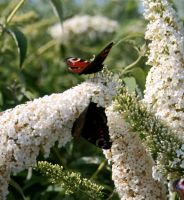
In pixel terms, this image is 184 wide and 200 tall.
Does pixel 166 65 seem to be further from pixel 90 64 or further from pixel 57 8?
pixel 57 8

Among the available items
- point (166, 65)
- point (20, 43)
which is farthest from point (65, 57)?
point (166, 65)

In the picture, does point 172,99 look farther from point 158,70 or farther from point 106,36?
point 106,36

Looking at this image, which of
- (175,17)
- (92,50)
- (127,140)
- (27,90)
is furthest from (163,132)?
(92,50)

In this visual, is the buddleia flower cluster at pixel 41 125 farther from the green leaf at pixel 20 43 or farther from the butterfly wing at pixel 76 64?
the green leaf at pixel 20 43

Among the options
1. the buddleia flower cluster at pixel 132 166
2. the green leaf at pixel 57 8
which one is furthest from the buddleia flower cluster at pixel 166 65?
the green leaf at pixel 57 8

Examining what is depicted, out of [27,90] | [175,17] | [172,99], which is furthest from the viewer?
[27,90]

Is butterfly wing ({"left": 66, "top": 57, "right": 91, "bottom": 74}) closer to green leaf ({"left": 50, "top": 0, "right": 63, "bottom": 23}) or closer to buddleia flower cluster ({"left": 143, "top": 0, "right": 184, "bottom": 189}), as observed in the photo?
buddleia flower cluster ({"left": 143, "top": 0, "right": 184, "bottom": 189})

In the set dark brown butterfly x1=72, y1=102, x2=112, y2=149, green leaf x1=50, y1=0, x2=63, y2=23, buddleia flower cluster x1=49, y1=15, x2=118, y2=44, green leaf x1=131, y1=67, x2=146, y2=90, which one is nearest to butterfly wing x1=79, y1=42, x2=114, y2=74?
dark brown butterfly x1=72, y1=102, x2=112, y2=149
